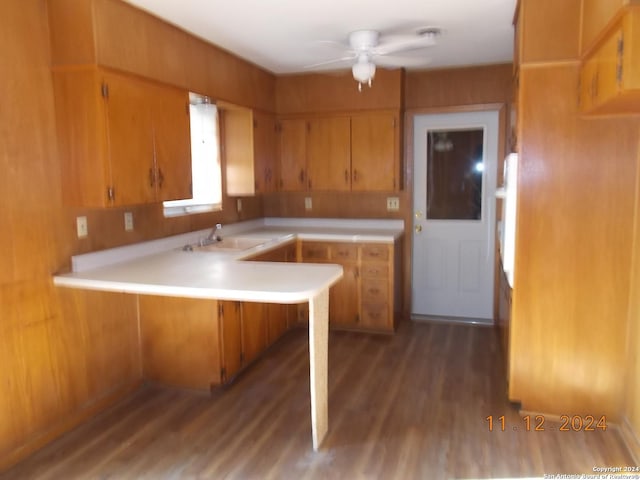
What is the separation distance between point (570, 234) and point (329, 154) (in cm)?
250

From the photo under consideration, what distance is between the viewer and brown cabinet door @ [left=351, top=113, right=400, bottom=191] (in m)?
4.53

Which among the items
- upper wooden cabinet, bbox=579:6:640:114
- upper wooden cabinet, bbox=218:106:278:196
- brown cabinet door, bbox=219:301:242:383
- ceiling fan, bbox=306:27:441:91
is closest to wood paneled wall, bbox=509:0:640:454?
upper wooden cabinet, bbox=579:6:640:114

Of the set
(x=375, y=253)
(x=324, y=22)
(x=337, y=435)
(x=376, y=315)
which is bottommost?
(x=337, y=435)

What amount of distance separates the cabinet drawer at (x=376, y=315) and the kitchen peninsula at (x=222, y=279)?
1496 mm

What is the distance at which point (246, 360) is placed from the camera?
362cm

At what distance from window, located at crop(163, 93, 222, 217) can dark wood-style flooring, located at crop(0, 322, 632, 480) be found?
4.95 ft

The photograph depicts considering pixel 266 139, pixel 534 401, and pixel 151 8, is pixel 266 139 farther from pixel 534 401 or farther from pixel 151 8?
pixel 534 401

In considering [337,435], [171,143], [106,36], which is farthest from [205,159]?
[337,435]

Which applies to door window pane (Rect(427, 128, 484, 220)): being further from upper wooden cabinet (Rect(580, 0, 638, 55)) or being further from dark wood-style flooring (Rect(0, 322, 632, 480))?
upper wooden cabinet (Rect(580, 0, 638, 55))

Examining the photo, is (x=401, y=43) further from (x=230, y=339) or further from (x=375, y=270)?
(x=230, y=339)

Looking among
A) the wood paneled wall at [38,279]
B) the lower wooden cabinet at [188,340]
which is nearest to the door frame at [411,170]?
the lower wooden cabinet at [188,340]

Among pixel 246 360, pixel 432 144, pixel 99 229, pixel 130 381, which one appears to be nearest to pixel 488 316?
pixel 432 144

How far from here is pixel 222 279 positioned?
262cm

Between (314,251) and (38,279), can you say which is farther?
(314,251)
